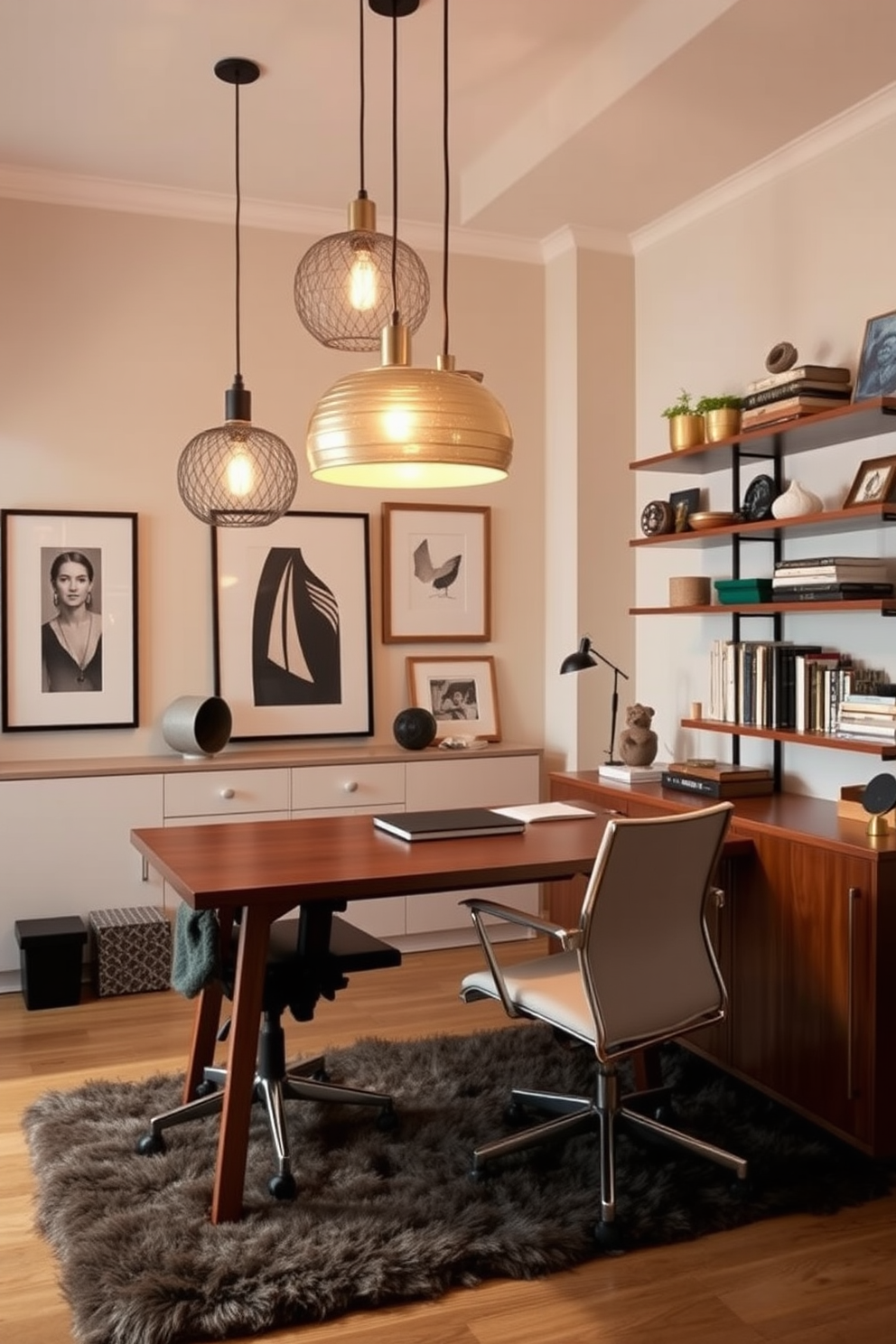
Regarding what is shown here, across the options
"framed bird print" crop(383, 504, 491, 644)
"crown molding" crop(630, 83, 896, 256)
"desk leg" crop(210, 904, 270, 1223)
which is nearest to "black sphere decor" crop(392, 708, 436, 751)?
"framed bird print" crop(383, 504, 491, 644)

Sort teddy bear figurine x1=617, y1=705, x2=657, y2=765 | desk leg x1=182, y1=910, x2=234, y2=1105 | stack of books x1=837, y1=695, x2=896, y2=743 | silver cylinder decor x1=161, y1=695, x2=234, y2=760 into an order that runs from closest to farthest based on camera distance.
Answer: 1. desk leg x1=182, y1=910, x2=234, y2=1105
2. stack of books x1=837, y1=695, x2=896, y2=743
3. teddy bear figurine x1=617, y1=705, x2=657, y2=765
4. silver cylinder decor x1=161, y1=695, x2=234, y2=760

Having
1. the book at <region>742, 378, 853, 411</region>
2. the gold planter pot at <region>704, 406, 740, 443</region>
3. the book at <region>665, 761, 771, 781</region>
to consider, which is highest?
the book at <region>742, 378, 853, 411</region>

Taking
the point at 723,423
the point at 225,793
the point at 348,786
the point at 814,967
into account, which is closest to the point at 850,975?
the point at 814,967

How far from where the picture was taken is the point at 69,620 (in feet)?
15.5

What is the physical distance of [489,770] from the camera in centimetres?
505

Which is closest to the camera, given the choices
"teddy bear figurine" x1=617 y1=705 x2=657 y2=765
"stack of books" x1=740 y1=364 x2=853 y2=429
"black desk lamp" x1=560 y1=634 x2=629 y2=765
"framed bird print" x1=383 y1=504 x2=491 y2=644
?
"stack of books" x1=740 y1=364 x2=853 y2=429

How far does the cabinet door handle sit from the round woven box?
5.06ft

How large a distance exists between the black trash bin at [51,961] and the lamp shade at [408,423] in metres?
2.42

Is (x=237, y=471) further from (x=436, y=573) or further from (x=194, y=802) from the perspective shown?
(x=436, y=573)

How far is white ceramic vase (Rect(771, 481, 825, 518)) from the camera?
3.79 m

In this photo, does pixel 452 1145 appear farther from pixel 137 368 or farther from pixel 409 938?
pixel 137 368

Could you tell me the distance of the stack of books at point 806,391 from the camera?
12.4ft

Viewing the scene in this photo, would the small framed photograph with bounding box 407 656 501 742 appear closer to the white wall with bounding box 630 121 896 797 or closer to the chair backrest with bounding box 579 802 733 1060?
the white wall with bounding box 630 121 896 797

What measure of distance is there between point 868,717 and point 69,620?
9.74 ft
